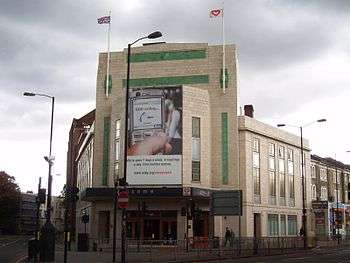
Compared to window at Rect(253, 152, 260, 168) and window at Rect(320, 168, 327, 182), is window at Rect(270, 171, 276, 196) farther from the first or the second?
window at Rect(320, 168, 327, 182)

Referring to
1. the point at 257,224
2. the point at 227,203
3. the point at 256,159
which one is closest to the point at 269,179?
the point at 256,159

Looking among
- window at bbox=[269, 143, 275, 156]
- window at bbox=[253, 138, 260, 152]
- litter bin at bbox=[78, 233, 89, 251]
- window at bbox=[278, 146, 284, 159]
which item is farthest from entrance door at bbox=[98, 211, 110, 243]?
window at bbox=[278, 146, 284, 159]

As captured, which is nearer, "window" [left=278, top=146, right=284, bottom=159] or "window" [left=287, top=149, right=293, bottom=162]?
"window" [left=278, top=146, right=284, bottom=159]

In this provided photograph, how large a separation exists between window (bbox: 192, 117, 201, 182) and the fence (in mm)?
13682

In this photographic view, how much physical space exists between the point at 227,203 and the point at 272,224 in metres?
27.1

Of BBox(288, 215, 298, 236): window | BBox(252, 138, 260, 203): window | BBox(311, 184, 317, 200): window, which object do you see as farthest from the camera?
BBox(311, 184, 317, 200): window

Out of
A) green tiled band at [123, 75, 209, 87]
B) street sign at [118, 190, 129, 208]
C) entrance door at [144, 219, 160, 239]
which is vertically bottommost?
entrance door at [144, 219, 160, 239]

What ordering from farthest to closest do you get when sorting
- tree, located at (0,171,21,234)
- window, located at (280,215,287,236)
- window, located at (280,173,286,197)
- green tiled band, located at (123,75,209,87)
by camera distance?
tree, located at (0,171,21,234) < window, located at (280,173,286,197) < window, located at (280,215,287,236) < green tiled band, located at (123,75,209,87)

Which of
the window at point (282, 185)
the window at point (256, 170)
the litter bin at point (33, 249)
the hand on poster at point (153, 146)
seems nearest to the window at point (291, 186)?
the window at point (282, 185)

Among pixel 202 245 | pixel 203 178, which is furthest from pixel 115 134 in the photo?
pixel 202 245

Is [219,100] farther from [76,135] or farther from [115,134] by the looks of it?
[76,135]

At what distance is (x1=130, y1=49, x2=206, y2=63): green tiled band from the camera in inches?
2566

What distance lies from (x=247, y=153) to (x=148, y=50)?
53.0 feet

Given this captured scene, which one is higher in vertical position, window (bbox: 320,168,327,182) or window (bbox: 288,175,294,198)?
→ window (bbox: 320,168,327,182)
